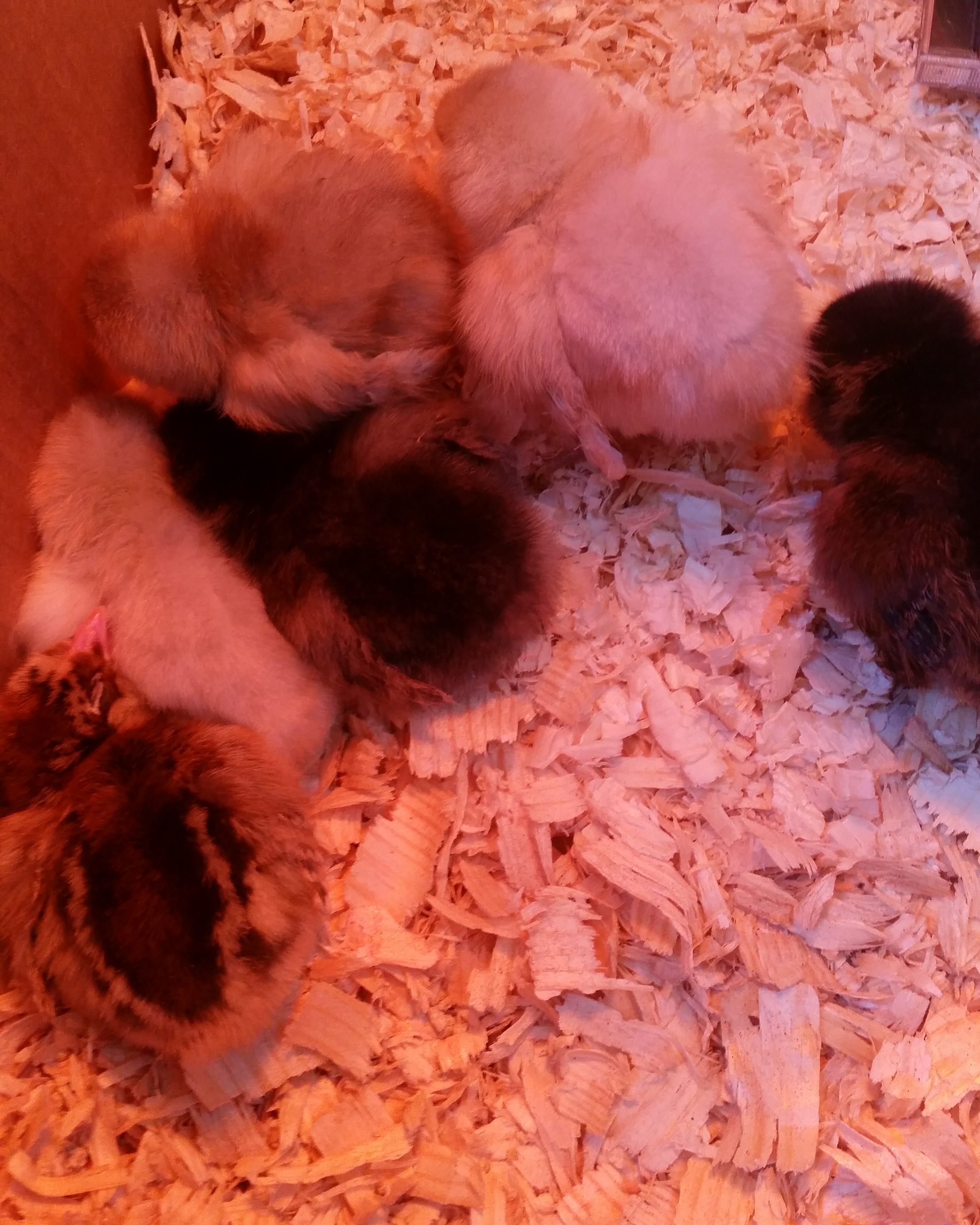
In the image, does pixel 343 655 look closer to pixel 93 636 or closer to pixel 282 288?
pixel 93 636

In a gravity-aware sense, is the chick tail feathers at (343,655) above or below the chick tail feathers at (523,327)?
below

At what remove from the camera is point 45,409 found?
137 cm

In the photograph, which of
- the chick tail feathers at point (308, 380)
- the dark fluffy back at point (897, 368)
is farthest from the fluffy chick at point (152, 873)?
the dark fluffy back at point (897, 368)

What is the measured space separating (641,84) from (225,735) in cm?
123

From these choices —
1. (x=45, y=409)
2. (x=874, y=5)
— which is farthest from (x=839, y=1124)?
(x=874, y=5)

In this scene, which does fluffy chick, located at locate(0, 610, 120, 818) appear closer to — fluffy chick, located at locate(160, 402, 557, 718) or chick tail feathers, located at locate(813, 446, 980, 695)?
fluffy chick, located at locate(160, 402, 557, 718)

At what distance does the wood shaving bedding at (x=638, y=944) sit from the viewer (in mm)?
1244

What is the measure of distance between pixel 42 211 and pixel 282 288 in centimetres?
39

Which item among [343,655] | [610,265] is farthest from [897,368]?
[343,655]

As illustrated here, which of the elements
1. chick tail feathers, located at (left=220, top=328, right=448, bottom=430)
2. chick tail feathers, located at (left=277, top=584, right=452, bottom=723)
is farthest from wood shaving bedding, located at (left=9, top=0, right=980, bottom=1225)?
chick tail feathers, located at (left=220, top=328, right=448, bottom=430)

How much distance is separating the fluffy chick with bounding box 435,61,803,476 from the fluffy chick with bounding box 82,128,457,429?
9 centimetres

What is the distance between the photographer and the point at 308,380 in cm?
125

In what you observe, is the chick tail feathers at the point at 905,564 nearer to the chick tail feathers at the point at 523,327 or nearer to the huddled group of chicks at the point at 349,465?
the huddled group of chicks at the point at 349,465

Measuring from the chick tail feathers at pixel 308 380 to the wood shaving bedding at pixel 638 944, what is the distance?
32cm
